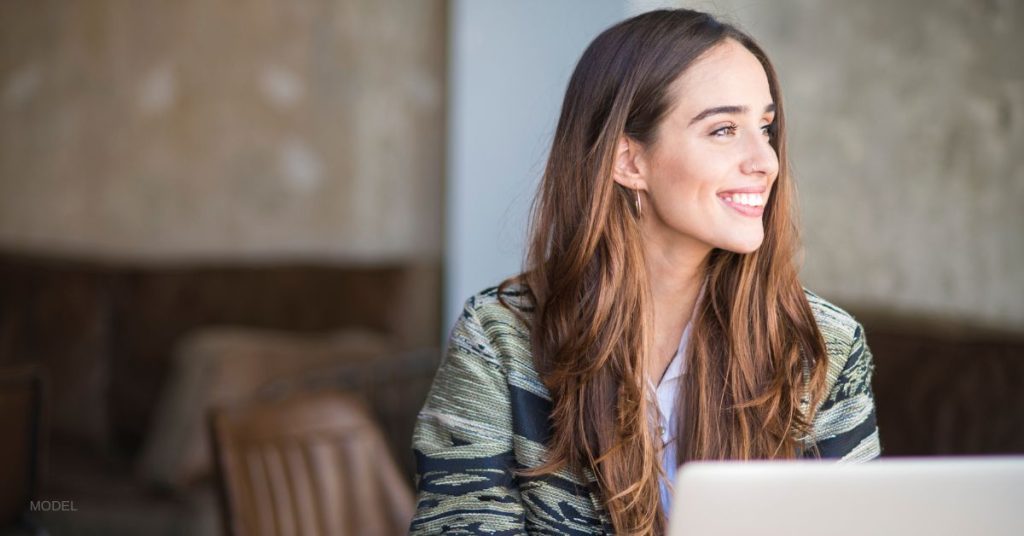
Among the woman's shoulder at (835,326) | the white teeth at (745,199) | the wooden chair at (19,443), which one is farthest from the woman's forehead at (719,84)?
the wooden chair at (19,443)

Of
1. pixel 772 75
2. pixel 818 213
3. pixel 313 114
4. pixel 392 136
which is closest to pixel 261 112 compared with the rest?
pixel 313 114

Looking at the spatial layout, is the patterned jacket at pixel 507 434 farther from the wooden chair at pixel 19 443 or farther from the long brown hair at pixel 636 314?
the wooden chair at pixel 19 443

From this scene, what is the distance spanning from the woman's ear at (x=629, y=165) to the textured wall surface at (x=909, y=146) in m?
0.75

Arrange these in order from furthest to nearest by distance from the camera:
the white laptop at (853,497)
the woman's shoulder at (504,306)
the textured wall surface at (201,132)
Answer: the textured wall surface at (201,132) → the woman's shoulder at (504,306) → the white laptop at (853,497)

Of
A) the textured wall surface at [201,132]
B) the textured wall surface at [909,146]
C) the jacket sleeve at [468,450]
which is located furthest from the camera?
the textured wall surface at [201,132]

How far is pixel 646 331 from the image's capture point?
1.57 metres

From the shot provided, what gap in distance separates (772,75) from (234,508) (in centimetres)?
110

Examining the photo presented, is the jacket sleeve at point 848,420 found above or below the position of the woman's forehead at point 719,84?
below

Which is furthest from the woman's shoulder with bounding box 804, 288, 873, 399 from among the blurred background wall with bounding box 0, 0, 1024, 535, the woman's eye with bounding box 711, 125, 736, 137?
the blurred background wall with bounding box 0, 0, 1024, 535

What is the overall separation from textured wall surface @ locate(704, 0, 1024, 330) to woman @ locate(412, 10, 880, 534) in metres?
0.75

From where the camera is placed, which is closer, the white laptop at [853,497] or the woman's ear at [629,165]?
the white laptop at [853,497]

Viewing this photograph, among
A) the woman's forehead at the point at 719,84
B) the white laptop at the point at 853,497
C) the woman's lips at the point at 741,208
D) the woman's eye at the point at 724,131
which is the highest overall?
the woman's forehead at the point at 719,84

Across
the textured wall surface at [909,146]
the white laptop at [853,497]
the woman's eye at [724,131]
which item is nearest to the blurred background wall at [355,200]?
the textured wall surface at [909,146]

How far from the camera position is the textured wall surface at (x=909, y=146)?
2293 mm
